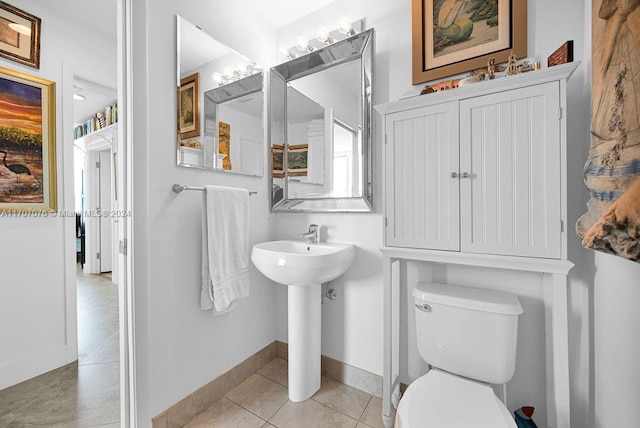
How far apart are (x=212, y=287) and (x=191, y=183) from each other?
0.59 meters

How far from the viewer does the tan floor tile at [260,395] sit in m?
1.58

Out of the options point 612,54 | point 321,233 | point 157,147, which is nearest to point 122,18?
point 157,147

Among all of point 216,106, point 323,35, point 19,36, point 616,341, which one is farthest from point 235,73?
point 616,341

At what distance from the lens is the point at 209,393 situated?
5.28 ft

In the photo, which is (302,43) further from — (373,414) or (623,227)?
(373,414)

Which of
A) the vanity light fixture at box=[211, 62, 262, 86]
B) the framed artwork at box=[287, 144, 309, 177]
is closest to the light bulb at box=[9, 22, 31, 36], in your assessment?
the vanity light fixture at box=[211, 62, 262, 86]

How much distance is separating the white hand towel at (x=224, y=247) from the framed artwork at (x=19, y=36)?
4.89 feet

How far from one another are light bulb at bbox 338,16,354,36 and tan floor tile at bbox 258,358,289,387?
7.45 ft

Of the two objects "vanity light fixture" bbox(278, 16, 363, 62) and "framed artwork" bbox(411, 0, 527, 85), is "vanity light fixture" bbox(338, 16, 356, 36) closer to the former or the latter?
"vanity light fixture" bbox(278, 16, 363, 62)

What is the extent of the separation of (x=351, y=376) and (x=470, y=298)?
3.21 feet

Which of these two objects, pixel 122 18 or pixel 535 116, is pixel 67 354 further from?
pixel 535 116

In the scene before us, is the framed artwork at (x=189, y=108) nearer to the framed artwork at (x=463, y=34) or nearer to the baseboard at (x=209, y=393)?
the framed artwork at (x=463, y=34)

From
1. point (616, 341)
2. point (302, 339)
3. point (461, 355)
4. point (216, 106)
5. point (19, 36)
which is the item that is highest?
point (19, 36)

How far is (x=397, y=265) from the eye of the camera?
1526mm
